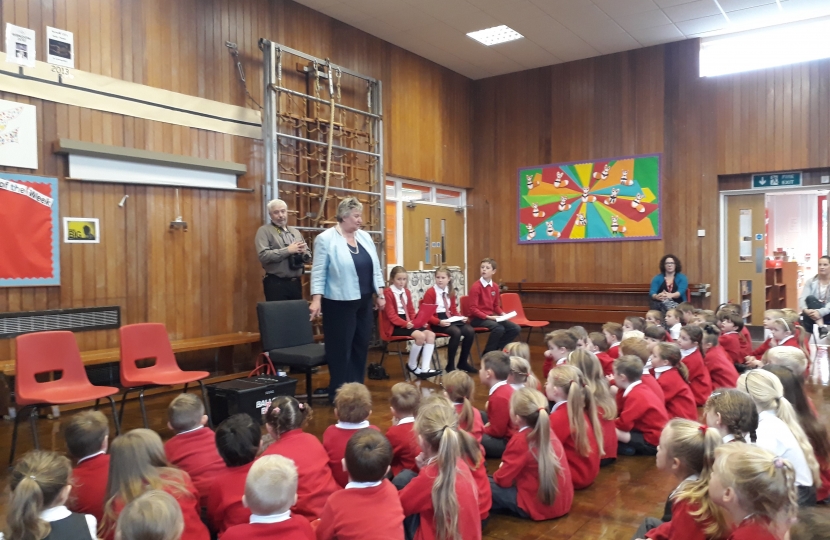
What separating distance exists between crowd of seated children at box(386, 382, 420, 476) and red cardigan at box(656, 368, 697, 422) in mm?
1717

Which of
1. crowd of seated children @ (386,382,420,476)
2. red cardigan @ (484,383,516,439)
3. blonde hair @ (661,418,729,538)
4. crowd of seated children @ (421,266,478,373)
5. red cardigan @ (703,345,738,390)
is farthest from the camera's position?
crowd of seated children @ (421,266,478,373)


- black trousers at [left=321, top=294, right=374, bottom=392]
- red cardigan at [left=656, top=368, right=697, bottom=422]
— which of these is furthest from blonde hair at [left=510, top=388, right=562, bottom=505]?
black trousers at [left=321, top=294, right=374, bottom=392]

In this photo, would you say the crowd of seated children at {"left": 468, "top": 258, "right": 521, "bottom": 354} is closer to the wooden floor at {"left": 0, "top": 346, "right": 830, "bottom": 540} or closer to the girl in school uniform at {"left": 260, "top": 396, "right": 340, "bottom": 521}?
the wooden floor at {"left": 0, "top": 346, "right": 830, "bottom": 540}

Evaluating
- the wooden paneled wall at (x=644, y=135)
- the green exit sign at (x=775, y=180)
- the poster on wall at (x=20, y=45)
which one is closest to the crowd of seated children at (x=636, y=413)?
the poster on wall at (x=20, y=45)

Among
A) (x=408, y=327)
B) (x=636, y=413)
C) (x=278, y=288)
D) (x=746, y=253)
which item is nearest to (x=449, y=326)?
(x=408, y=327)

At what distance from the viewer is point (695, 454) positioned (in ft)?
6.04

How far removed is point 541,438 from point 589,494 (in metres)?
0.70

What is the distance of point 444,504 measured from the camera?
77.7 inches

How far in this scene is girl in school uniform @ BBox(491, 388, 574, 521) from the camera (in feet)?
8.09

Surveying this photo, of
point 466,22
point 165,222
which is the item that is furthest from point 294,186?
point 466,22

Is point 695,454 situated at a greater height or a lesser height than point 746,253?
lesser

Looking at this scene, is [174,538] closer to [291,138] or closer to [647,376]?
[647,376]

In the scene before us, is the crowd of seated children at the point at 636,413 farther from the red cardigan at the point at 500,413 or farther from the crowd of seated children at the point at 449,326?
the crowd of seated children at the point at 449,326

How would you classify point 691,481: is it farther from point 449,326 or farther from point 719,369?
point 449,326
